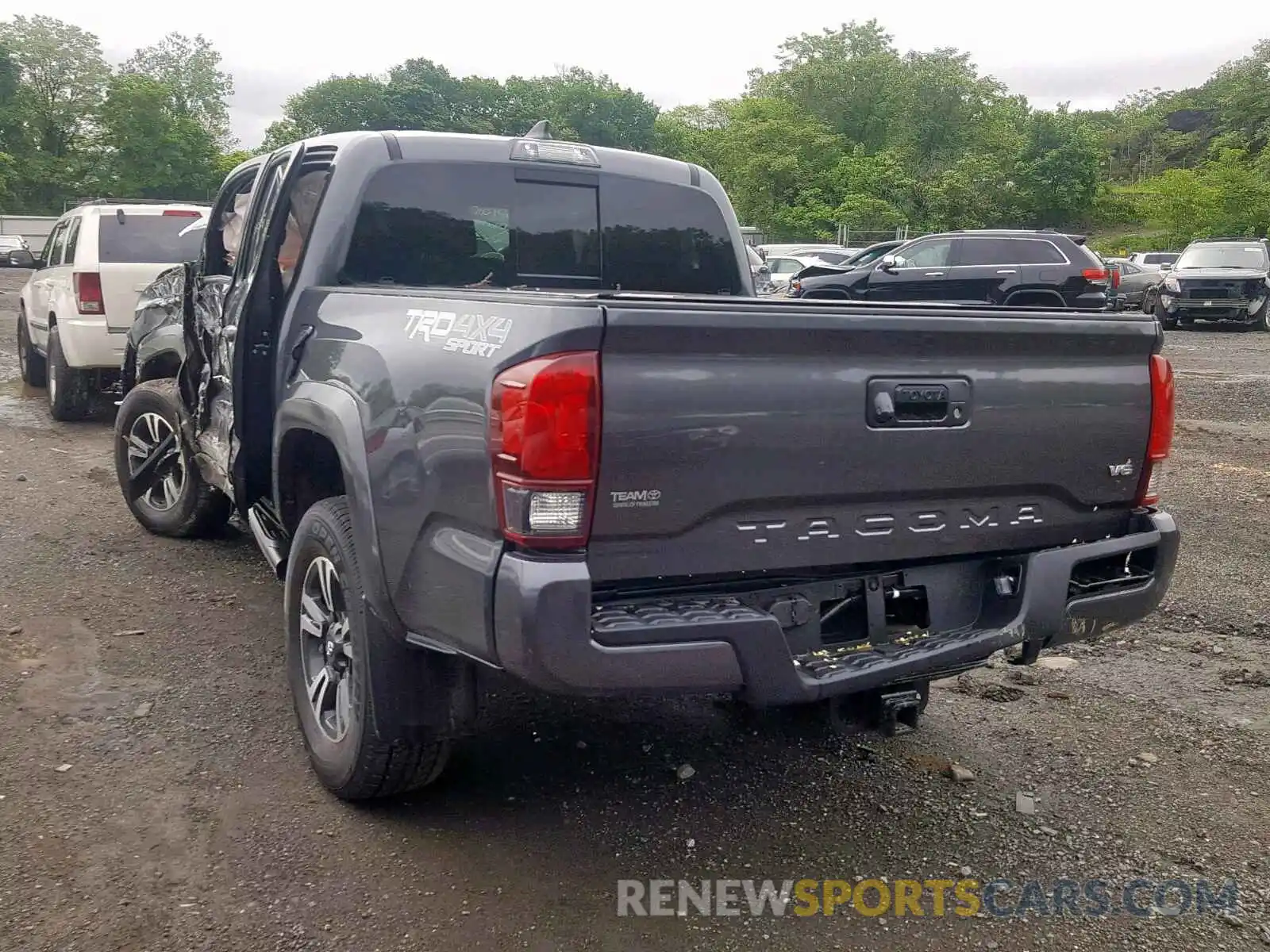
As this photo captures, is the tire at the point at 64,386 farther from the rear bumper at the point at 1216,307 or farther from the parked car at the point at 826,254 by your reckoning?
the parked car at the point at 826,254

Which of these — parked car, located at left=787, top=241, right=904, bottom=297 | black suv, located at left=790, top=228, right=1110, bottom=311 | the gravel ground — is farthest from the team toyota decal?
parked car, located at left=787, top=241, right=904, bottom=297

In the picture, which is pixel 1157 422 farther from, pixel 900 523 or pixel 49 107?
pixel 49 107

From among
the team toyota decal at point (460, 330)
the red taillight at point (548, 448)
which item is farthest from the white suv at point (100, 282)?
the red taillight at point (548, 448)

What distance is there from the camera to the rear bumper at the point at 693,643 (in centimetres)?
255

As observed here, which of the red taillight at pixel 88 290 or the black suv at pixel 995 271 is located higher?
the red taillight at pixel 88 290

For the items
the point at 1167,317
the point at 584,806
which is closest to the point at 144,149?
the point at 1167,317

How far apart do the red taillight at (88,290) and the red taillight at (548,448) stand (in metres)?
7.62

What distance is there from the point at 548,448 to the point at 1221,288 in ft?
71.3

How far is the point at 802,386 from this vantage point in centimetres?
281

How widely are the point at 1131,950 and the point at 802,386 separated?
163 cm

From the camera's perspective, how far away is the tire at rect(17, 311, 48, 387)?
37.9 feet

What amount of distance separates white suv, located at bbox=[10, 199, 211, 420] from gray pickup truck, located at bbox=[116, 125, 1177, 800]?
219 inches

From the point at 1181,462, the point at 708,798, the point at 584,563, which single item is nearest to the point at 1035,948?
the point at 708,798

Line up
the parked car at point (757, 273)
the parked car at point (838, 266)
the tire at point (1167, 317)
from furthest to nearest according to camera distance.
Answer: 1. the tire at point (1167, 317)
2. the parked car at point (838, 266)
3. the parked car at point (757, 273)
